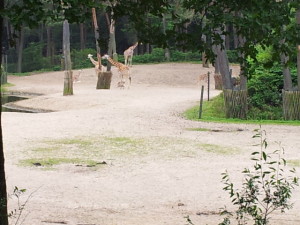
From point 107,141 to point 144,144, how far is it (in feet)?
3.35

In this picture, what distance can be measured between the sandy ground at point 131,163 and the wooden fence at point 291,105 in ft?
7.66

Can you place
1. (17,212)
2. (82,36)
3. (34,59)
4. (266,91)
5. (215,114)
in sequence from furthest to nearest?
(34,59) < (82,36) < (266,91) < (215,114) < (17,212)

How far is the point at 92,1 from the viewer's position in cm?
633

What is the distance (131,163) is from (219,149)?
2.72m

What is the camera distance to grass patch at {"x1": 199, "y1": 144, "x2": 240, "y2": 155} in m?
16.7

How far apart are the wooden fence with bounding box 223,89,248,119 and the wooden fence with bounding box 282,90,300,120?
1.34m

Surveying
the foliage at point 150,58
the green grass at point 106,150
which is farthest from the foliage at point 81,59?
the green grass at point 106,150

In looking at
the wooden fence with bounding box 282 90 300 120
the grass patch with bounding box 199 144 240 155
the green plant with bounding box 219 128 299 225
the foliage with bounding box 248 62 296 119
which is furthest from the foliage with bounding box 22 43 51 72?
the green plant with bounding box 219 128 299 225

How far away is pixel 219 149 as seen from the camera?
56.4 feet

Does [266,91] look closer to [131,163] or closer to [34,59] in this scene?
[131,163]

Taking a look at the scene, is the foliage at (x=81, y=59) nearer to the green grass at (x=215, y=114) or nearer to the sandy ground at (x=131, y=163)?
the sandy ground at (x=131, y=163)

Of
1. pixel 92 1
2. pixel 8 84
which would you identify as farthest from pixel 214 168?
pixel 8 84

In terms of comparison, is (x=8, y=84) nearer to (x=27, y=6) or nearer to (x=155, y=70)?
(x=155, y=70)

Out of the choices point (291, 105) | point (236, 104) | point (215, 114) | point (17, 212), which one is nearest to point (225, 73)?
point (215, 114)
